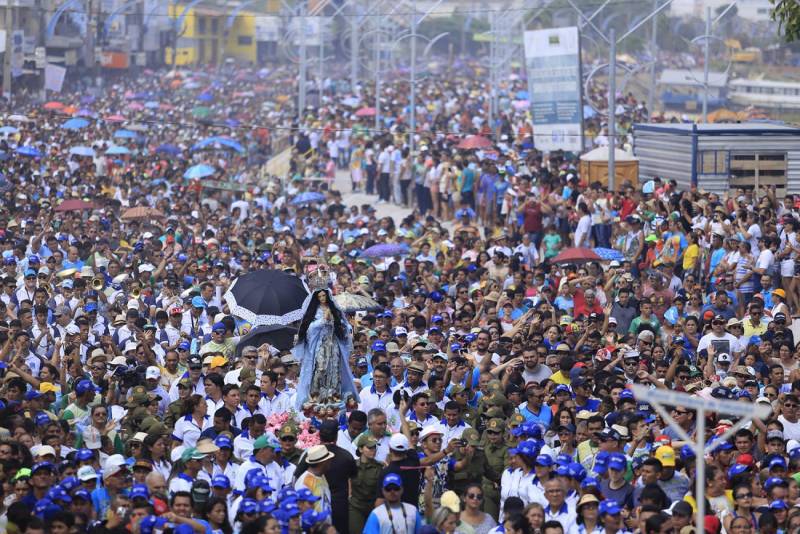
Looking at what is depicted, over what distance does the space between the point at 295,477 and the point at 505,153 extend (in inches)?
948

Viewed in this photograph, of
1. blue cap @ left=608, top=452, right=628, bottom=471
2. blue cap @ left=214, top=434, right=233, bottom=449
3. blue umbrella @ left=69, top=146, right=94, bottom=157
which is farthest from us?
blue umbrella @ left=69, top=146, right=94, bottom=157

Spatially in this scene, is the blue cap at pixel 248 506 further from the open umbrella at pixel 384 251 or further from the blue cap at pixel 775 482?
the open umbrella at pixel 384 251

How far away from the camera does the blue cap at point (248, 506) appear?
11378mm

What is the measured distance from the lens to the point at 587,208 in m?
25.9

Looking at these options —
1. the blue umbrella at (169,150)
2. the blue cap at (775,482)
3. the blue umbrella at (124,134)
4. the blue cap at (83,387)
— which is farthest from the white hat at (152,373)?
the blue umbrella at (124,134)

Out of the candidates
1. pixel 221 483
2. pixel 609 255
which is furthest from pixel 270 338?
pixel 609 255

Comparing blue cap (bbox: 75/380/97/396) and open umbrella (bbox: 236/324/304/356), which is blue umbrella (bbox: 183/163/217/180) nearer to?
open umbrella (bbox: 236/324/304/356)

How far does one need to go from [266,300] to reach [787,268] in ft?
22.7

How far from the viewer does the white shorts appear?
21531 millimetres

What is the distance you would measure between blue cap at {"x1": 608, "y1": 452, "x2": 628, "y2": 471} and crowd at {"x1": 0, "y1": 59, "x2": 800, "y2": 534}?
13 cm

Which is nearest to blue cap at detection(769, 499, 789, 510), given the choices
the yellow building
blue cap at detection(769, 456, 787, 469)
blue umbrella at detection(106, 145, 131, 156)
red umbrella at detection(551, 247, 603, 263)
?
blue cap at detection(769, 456, 787, 469)

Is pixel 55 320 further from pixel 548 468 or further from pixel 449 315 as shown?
pixel 548 468

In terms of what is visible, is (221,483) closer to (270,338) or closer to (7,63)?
(270,338)

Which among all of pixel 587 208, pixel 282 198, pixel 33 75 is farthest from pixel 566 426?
pixel 33 75
